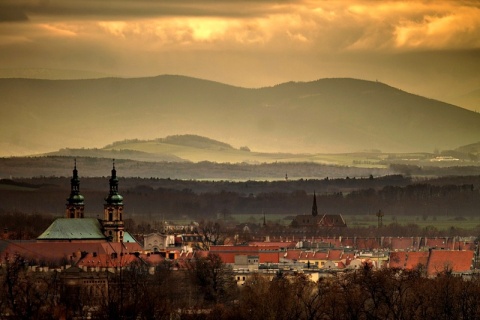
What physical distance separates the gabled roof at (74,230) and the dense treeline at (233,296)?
66.2 feet

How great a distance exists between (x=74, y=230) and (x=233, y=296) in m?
30.3

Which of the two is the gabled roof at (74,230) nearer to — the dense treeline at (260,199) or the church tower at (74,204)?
the church tower at (74,204)

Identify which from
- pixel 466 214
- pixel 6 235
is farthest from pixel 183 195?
pixel 6 235

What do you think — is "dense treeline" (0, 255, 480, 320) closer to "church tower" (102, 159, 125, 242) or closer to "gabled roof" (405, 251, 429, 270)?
"gabled roof" (405, 251, 429, 270)

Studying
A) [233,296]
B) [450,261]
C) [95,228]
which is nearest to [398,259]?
[450,261]

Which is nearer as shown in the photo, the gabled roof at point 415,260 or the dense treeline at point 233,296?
the dense treeline at point 233,296

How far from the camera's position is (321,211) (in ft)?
602

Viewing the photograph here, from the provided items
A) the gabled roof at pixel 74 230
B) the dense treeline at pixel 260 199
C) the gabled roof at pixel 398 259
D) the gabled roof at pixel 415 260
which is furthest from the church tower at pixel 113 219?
the dense treeline at pixel 260 199

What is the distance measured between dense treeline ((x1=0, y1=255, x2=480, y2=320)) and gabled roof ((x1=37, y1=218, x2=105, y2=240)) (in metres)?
20.2

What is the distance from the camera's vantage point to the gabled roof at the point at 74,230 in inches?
4432

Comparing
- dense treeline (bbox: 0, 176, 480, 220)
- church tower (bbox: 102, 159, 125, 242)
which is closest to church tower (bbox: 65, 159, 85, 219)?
church tower (bbox: 102, 159, 125, 242)

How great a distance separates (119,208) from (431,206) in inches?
2749

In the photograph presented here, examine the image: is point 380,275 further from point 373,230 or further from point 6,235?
point 373,230

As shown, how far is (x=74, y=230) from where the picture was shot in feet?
372
